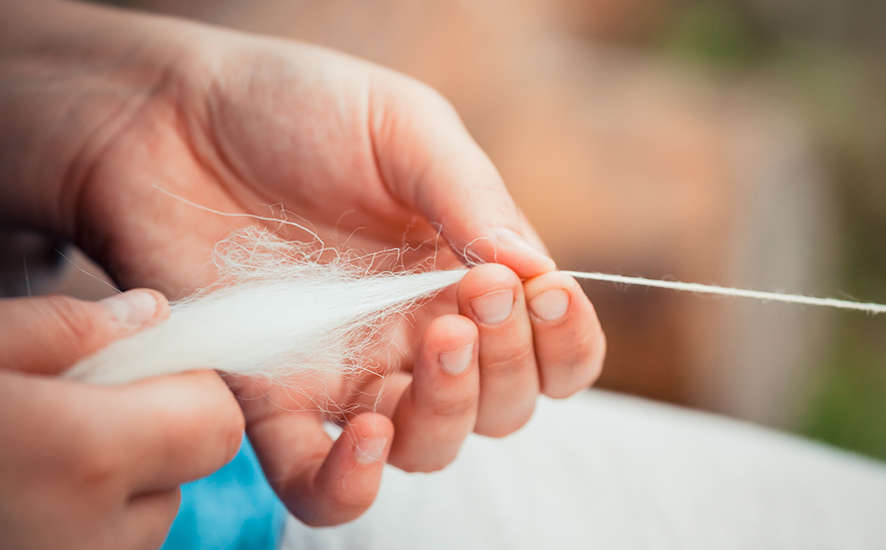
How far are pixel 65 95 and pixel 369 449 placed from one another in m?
0.70

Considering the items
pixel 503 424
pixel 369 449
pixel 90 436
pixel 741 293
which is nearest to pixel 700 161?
pixel 741 293

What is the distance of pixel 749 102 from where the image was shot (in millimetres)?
1823

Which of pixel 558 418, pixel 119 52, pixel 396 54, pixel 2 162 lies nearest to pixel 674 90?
pixel 396 54

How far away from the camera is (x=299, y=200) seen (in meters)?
0.69

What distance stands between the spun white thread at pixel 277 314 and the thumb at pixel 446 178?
0.05 metres

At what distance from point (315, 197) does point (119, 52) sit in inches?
16.0

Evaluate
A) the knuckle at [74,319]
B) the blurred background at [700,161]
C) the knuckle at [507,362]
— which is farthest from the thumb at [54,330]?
the blurred background at [700,161]

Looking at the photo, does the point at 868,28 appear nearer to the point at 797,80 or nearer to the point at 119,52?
the point at 797,80

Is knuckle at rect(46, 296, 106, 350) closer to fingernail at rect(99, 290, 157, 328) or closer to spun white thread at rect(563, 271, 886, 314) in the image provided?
fingernail at rect(99, 290, 157, 328)

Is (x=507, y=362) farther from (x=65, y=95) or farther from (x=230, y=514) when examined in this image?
(x=65, y=95)

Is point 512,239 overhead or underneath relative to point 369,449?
overhead

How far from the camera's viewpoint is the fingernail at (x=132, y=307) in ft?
1.38

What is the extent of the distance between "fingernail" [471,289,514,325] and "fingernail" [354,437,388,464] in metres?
0.17

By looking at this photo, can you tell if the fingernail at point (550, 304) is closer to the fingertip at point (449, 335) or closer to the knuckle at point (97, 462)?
the fingertip at point (449, 335)
